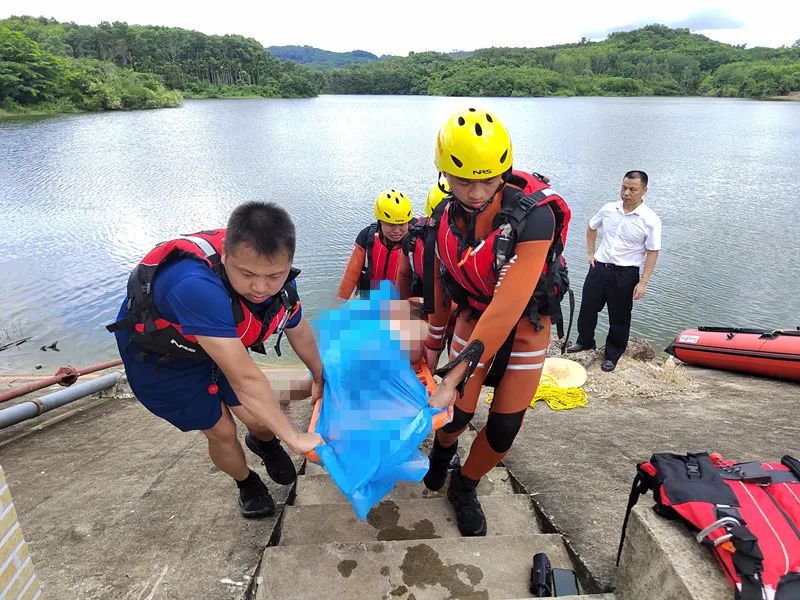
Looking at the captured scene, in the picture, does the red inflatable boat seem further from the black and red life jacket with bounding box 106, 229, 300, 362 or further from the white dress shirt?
the black and red life jacket with bounding box 106, 229, 300, 362

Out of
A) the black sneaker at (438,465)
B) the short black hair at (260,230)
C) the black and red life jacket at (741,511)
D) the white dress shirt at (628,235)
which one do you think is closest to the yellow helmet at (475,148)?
the short black hair at (260,230)

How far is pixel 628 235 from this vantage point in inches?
231

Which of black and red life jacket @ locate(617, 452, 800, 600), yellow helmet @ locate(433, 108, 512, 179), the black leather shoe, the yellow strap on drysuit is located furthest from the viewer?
the black leather shoe

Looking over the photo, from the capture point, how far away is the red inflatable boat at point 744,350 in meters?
6.09

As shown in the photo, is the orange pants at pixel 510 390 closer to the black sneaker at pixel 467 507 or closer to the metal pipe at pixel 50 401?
the black sneaker at pixel 467 507

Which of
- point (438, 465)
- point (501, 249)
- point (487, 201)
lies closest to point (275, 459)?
point (438, 465)

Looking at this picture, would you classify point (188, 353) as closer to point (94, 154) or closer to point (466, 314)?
point (466, 314)

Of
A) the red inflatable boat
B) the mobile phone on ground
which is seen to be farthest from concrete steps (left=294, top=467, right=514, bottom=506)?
the red inflatable boat

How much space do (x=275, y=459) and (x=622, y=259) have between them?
461 centimetres

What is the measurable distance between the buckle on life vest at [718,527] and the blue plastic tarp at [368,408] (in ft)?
3.67

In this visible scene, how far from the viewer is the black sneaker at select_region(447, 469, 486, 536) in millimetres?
2785

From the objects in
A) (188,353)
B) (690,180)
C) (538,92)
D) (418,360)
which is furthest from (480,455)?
(538,92)

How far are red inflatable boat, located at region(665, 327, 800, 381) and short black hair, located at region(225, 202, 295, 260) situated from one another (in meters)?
6.45

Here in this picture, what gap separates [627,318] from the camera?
20.4 feet
